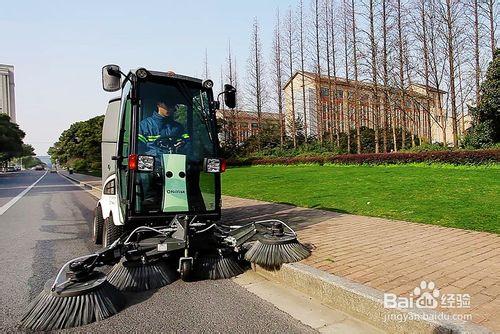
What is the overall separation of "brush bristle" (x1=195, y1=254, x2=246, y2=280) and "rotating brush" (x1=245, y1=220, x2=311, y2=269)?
0.21 metres

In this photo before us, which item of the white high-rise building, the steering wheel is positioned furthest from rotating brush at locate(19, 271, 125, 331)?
the white high-rise building

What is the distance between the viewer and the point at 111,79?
4.52 metres

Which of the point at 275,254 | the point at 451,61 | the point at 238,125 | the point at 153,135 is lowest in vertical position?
the point at 275,254

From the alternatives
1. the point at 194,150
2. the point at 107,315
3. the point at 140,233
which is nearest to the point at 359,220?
the point at 194,150

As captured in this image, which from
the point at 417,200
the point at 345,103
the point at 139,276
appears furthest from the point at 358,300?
the point at 345,103

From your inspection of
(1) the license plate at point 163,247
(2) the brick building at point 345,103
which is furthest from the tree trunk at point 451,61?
(1) the license plate at point 163,247

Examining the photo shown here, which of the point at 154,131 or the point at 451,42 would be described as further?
the point at 451,42

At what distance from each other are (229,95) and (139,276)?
109 inches

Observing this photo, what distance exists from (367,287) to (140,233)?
2.87 m

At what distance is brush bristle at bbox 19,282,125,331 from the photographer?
3.17 m

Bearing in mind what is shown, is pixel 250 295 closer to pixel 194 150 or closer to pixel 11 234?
pixel 194 150

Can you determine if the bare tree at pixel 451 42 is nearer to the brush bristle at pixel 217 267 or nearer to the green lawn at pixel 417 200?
the green lawn at pixel 417 200

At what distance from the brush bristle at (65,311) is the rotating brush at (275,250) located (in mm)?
1819

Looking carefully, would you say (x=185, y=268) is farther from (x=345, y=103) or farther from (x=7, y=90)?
(x=7, y=90)
